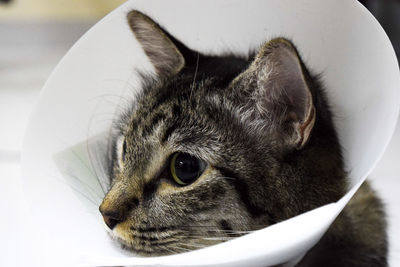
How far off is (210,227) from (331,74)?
36 centimetres

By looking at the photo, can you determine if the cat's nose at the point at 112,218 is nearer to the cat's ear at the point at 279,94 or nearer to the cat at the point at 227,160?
the cat at the point at 227,160

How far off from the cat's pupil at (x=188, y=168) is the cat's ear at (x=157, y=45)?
0.24 m

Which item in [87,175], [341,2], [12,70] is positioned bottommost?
[12,70]

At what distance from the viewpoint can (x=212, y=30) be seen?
1.04 m

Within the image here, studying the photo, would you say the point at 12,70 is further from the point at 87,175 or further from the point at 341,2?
the point at 341,2

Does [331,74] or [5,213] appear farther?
[5,213]

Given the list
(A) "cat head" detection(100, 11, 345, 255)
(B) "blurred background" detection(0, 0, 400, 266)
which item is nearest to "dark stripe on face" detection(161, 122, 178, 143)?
(A) "cat head" detection(100, 11, 345, 255)

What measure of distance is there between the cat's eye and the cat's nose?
0.37 feet

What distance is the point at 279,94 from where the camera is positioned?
31.5 inches

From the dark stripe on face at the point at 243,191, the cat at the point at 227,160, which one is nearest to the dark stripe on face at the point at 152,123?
the cat at the point at 227,160

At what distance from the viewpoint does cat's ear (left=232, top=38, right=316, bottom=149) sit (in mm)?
738

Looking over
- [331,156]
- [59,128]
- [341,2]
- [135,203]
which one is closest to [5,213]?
[59,128]

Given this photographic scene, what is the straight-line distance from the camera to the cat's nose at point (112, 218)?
814 millimetres

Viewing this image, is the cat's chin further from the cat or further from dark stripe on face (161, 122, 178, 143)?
dark stripe on face (161, 122, 178, 143)
